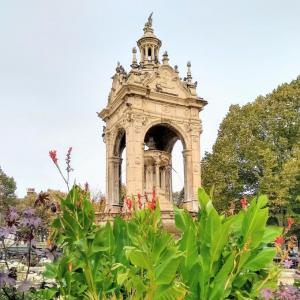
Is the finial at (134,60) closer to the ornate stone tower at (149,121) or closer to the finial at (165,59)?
the ornate stone tower at (149,121)

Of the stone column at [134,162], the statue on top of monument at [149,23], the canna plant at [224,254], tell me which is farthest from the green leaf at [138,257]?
the statue on top of monument at [149,23]

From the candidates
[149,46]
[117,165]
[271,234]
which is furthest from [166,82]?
[271,234]

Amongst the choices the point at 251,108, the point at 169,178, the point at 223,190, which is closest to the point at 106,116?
the point at 169,178

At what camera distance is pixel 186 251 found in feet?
9.81

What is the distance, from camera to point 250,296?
10.4 feet

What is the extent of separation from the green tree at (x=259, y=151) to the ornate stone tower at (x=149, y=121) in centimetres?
538

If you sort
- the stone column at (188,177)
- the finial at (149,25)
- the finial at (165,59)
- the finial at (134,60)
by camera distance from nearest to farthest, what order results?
1. the stone column at (188,177)
2. the finial at (134,60)
3. the finial at (165,59)
4. the finial at (149,25)

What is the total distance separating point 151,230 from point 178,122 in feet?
56.6

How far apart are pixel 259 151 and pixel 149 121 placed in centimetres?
840

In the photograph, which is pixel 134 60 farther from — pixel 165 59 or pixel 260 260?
pixel 260 260

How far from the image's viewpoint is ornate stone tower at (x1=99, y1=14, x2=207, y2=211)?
18.3m

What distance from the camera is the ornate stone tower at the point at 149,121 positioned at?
18.3 m

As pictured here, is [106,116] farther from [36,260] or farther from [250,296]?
[250,296]

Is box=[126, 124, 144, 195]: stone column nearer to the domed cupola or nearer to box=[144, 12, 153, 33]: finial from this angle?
the domed cupola
